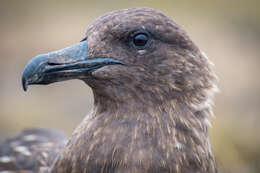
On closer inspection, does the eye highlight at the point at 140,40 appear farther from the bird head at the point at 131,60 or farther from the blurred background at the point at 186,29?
the blurred background at the point at 186,29

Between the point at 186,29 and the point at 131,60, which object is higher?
the point at 186,29

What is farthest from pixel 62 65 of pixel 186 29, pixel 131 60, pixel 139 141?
pixel 186 29

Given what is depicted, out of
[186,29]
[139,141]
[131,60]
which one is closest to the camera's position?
[139,141]

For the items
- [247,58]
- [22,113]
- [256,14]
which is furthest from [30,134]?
[256,14]

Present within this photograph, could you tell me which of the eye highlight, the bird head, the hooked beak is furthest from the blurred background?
the hooked beak

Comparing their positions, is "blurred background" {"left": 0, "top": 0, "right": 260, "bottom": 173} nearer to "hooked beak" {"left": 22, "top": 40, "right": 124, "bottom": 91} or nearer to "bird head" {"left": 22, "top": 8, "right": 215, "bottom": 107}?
"bird head" {"left": 22, "top": 8, "right": 215, "bottom": 107}

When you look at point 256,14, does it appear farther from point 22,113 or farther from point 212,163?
point 212,163

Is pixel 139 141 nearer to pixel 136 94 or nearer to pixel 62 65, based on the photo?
pixel 136 94
